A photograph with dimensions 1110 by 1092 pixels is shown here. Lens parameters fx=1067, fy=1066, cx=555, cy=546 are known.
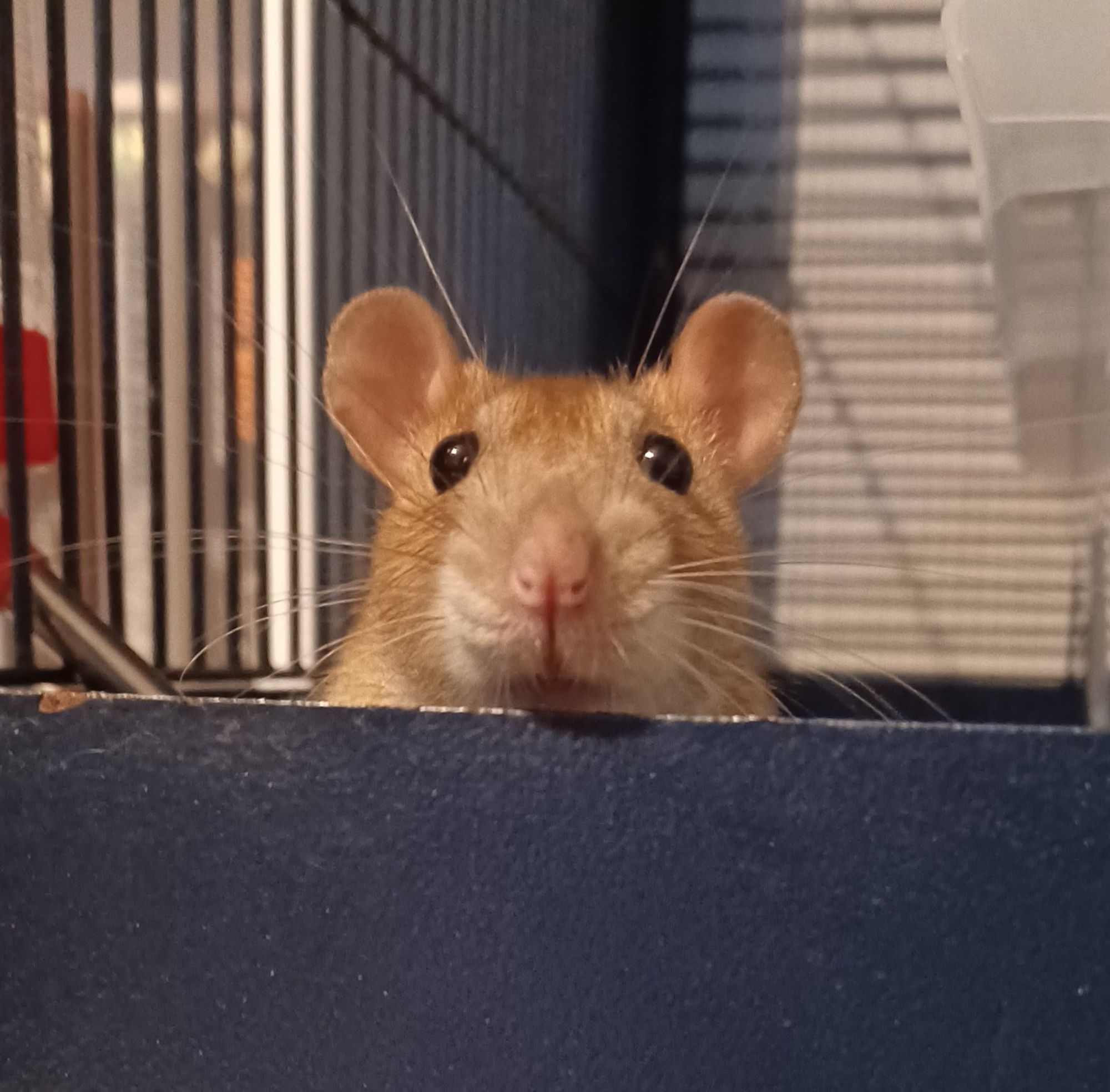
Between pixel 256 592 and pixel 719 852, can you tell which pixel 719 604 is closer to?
pixel 719 852

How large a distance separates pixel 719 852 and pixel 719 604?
332 millimetres

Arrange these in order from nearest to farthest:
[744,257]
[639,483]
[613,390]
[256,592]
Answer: [639,483] < [613,390] < [256,592] < [744,257]

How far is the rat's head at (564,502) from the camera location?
0.66 m

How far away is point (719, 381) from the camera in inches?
38.7

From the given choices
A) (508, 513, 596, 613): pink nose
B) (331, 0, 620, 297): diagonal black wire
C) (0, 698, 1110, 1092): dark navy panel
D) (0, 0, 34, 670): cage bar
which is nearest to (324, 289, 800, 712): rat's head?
(508, 513, 596, 613): pink nose

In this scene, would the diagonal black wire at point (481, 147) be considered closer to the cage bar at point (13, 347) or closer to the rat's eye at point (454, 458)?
the cage bar at point (13, 347)

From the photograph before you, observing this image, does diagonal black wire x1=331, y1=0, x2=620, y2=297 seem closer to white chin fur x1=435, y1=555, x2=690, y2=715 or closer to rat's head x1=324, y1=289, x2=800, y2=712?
rat's head x1=324, y1=289, x2=800, y2=712

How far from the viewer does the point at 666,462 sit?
0.87m

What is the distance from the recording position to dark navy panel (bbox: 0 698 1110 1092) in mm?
506

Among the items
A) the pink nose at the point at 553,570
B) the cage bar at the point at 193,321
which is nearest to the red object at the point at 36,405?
the cage bar at the point at 193,321

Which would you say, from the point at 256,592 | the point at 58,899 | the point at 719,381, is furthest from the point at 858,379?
the point at 58,899

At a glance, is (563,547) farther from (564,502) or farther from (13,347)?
(13,347)

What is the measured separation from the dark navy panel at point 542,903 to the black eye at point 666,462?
0.37 metres

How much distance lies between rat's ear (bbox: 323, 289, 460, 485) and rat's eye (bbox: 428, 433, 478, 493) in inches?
4.3
